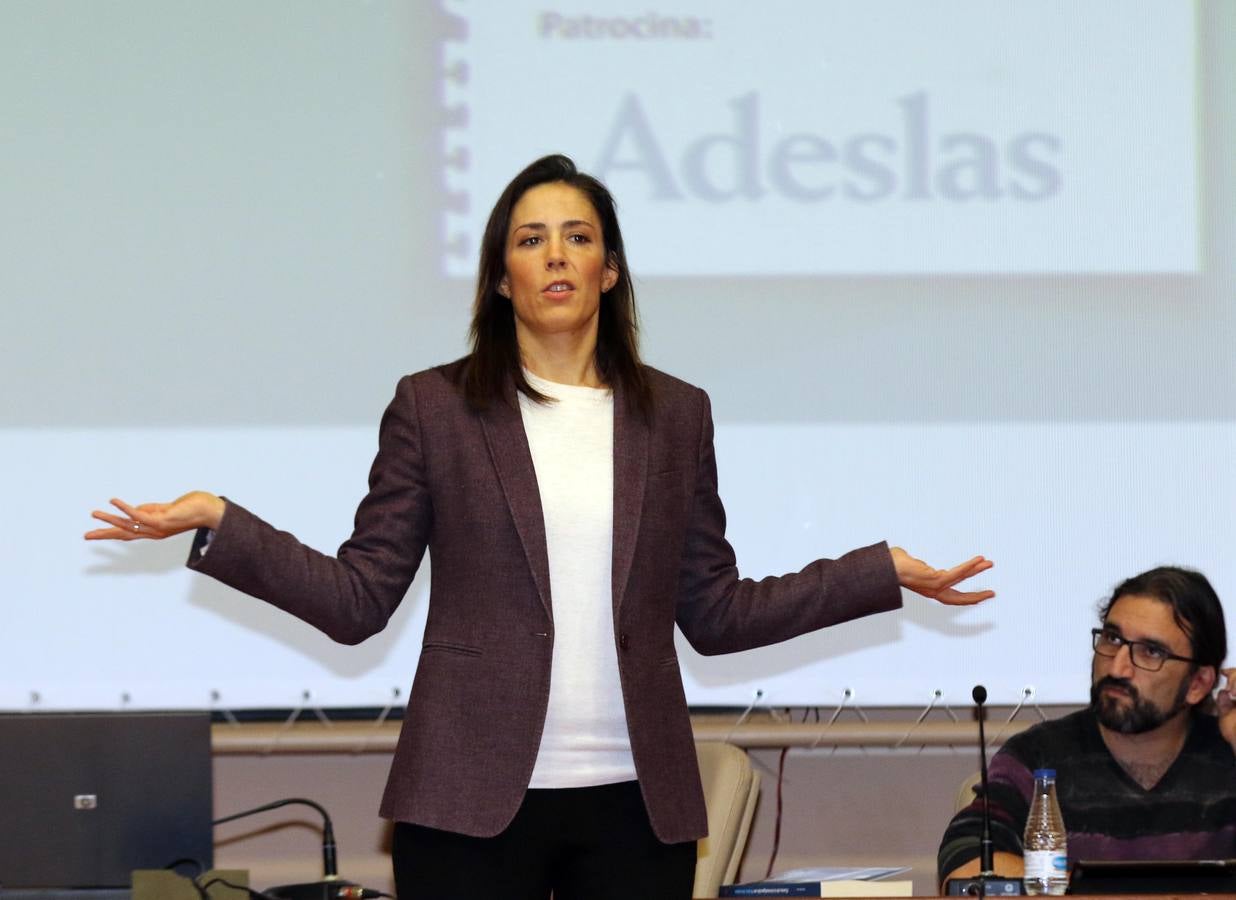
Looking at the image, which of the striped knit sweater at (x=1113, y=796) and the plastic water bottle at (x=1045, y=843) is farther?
the striped knit sweater at (x=1113, y=796)

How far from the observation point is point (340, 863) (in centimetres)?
360

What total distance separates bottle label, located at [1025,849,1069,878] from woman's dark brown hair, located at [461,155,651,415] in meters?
0.88

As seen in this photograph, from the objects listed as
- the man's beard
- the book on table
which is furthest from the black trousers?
the man's beard

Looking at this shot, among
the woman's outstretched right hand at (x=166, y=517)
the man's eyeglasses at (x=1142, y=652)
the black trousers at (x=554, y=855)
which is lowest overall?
the black trousers at (x=554, y=855)

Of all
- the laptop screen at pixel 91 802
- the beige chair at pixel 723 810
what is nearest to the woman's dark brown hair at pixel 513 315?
the laptop screen at pixel 91 802

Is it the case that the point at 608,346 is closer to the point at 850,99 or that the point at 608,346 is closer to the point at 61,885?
the point at 61,885

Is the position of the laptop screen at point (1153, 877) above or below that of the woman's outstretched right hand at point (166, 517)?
below

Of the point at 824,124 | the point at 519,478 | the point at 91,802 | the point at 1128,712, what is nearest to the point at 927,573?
the point at 519,478

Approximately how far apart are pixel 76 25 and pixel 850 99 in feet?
5.29

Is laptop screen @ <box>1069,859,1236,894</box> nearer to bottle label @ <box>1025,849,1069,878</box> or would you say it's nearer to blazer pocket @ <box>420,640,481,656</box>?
bottle label @ <box>1025,849,1069,878</box>

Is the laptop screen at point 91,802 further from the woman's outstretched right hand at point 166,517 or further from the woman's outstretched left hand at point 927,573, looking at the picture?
the woman's outstretched left hand at point 927,573

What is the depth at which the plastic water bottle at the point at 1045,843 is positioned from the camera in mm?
2299

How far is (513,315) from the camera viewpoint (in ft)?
7.13

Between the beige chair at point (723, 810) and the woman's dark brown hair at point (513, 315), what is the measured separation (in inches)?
41.5
